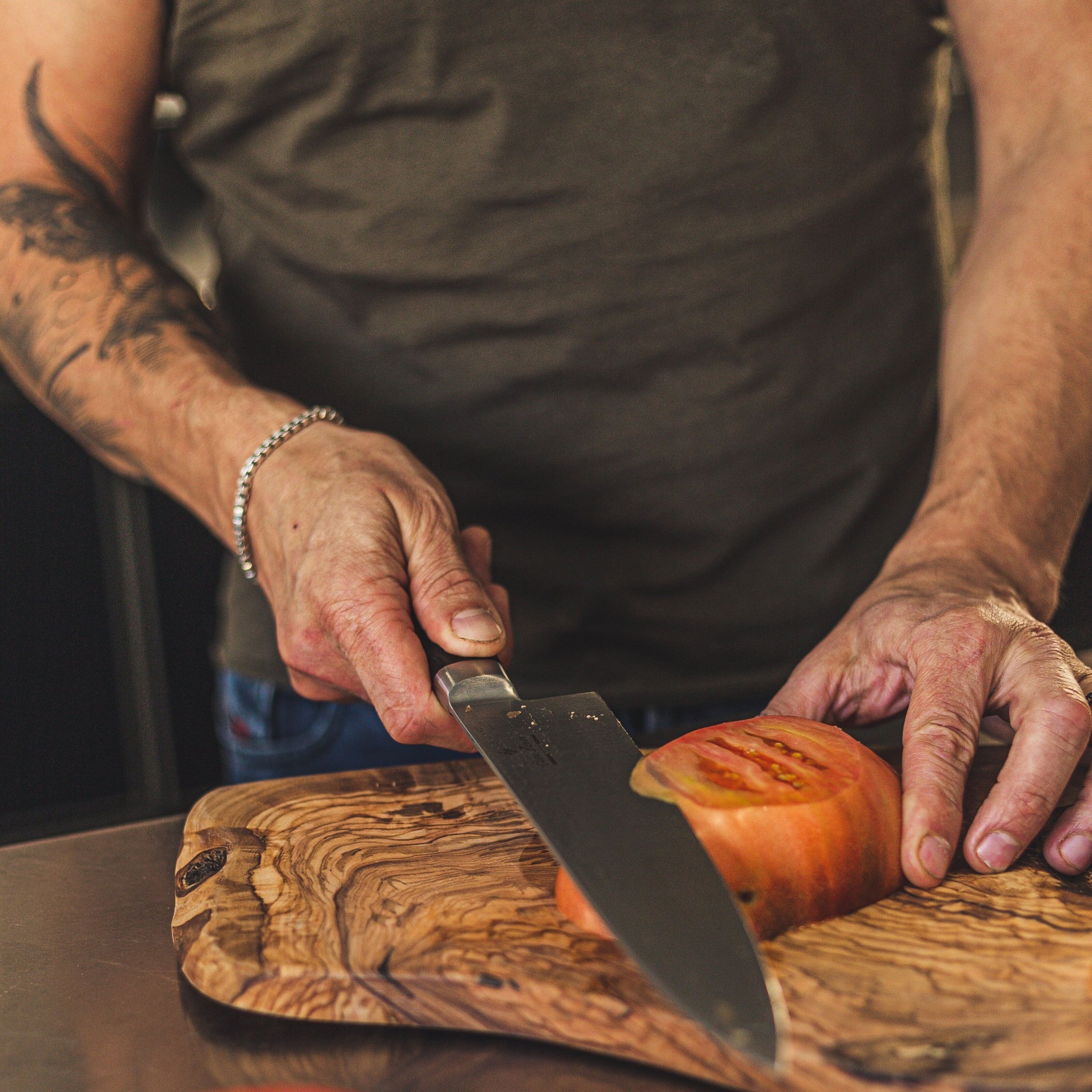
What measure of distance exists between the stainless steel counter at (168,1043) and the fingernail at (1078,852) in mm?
377

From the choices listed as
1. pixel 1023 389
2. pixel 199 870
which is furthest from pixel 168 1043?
pixel 1023 389

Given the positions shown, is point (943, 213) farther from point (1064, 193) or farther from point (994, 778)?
point (994, 778)

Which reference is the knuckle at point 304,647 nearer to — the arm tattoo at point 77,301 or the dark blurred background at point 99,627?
the arm tattoo at point 77,301

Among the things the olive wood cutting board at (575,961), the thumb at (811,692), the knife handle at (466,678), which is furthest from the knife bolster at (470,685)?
the thumb at (811,692)

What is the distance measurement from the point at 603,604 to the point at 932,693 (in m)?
0.57

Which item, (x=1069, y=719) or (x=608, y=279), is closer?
(x=1069, y=719)

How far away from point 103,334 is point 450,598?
62 cm

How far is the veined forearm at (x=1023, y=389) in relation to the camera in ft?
3.65

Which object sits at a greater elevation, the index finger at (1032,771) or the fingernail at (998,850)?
the index finger at (1032,771)

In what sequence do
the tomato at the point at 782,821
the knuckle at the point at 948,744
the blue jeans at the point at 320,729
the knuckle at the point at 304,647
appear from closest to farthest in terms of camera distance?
the tomato at the point at 782,821 → the knuckle at the point at 948,744 → the knuckle at the point at 304,647 → the blue jeans at the point at 320,729

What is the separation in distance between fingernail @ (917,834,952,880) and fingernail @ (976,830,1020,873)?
4 centimetres

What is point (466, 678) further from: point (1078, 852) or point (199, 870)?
point (1078, 852)

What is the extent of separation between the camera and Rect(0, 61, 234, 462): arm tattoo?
Answer: 1271 millimetres

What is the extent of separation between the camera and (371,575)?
94 cm
